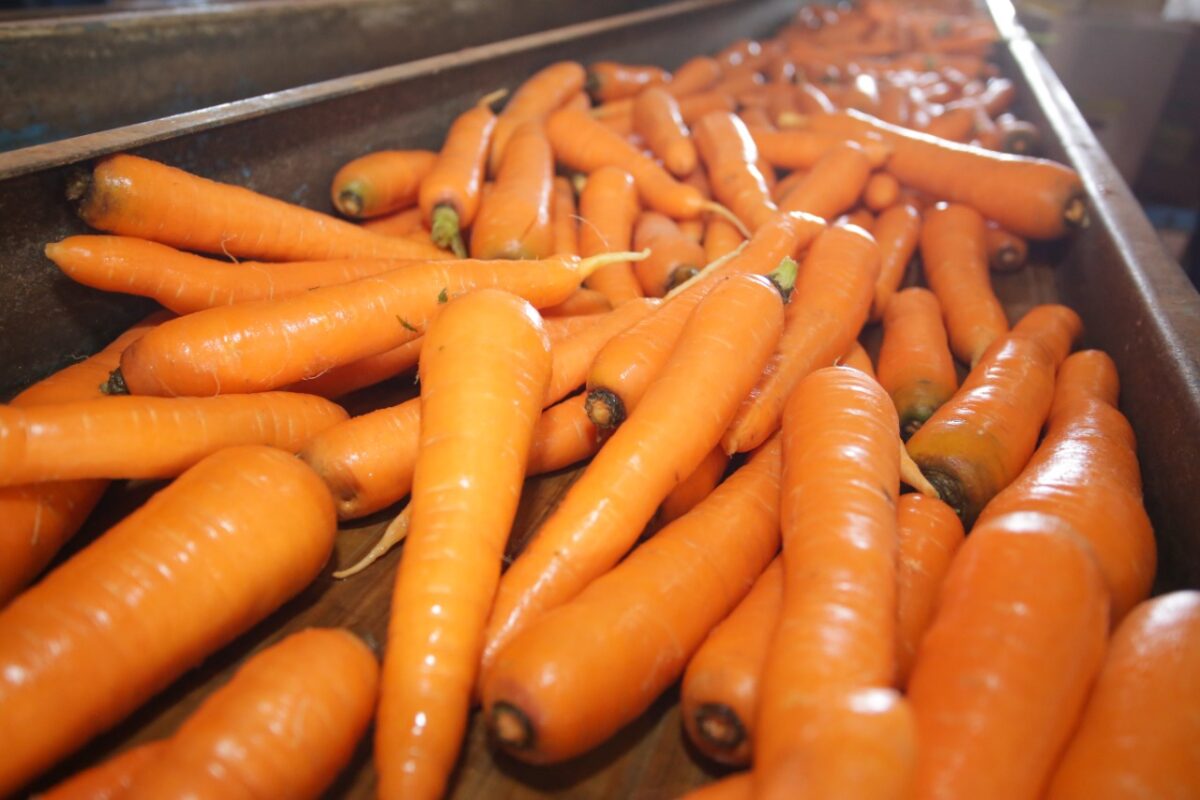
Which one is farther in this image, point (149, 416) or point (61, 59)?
point (61, 59)

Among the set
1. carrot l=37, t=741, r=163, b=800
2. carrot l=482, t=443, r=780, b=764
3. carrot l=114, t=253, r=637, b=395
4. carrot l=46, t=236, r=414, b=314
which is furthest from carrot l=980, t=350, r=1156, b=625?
carrot l=46, t=236, r=414, b=314

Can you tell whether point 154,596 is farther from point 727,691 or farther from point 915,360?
point 915,360

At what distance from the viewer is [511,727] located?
2.80 ft

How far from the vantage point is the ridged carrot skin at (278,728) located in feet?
2.53

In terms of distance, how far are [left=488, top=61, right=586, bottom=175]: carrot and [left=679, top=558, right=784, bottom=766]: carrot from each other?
181 centimetres

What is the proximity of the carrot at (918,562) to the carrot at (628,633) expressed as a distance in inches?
8.0

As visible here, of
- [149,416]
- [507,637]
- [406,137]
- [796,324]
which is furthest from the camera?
[406,137]

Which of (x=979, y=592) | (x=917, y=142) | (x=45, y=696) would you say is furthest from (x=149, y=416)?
(x=917, y=142)

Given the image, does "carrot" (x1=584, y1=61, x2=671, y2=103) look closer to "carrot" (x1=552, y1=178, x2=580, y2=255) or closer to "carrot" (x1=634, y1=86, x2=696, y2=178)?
"carrot" (x1=634, y1=86, x2=696, y2=178)

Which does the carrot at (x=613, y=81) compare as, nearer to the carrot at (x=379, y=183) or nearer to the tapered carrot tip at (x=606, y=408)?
the carrot at (x=379, y=183)

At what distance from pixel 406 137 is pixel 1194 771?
231 centimetres

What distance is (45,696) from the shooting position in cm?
A: 81

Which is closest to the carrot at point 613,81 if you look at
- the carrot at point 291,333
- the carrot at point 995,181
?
the carrot at point 995,181

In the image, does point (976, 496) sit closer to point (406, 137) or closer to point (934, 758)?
point (934, 758)
